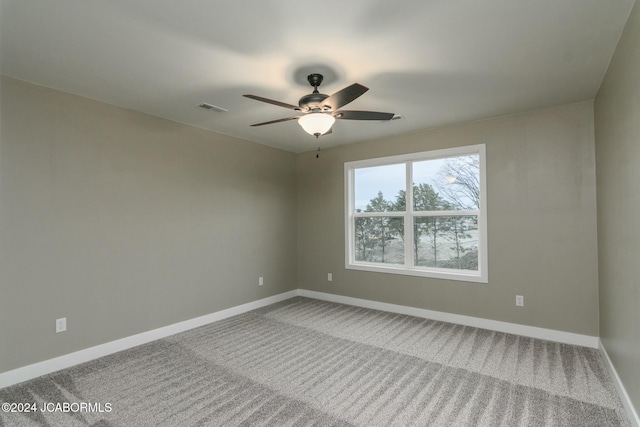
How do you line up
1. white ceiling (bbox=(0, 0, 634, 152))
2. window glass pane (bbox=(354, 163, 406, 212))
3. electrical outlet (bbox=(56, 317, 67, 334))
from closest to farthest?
1. white ceiling (bbox=(0, 0, 634, 152))
2. electrical outlet (bbox=(56, 317, 67, 334))
3. window glass pane (bbox=(354, 163, 406, 212))

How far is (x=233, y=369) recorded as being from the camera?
111 inches

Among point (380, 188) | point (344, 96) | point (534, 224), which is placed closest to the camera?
point (344, 96)

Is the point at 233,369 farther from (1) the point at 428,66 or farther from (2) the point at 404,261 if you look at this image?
(1) the point at 428,66

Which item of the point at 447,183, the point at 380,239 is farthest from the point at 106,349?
the point at 447,183

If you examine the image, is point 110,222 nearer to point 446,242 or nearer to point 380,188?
point 380,188

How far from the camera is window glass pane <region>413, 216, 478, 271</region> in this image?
4.03 m

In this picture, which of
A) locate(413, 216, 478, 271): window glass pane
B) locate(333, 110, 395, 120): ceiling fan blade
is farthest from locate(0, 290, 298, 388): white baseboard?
locate(333, 110, 395, 120): ceiling fan blade

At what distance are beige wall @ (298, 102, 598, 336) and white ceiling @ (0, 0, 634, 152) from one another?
41cm

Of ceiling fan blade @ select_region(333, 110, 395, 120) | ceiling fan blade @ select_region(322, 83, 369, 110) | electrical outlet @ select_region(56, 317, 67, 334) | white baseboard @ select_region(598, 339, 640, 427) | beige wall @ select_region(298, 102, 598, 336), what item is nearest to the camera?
white baseboard @ select_region(598, 339, 640, 427)

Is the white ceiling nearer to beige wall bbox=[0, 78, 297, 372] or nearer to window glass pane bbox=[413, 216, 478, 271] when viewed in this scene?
beige wall bbox=[0, 78, 297, 372]

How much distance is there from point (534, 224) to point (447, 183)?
43.8 inches

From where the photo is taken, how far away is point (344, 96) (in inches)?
89.9

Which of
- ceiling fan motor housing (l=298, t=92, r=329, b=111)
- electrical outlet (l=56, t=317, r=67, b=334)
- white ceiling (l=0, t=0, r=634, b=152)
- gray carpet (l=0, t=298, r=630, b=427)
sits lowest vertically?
gray carpet (l=0, t=298, r=630, b=427)

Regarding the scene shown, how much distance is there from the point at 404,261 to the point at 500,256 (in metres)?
1.25
